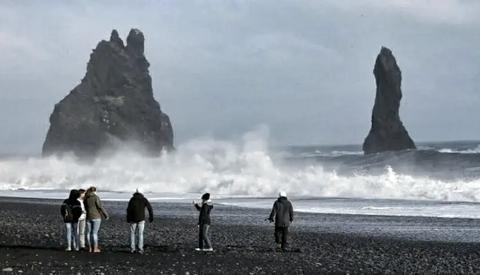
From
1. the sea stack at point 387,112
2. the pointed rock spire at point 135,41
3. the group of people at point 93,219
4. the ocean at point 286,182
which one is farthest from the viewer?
the pointed rock spire at point 135,41

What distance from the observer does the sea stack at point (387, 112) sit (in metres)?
115

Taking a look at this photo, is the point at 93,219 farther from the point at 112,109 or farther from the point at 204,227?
the point at 112,109

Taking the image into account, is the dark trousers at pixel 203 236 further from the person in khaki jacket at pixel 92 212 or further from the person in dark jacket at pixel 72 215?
the person in dark jacket at pixel 72 215

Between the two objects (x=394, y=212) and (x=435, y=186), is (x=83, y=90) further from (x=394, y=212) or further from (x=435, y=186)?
(x=394, y=212)

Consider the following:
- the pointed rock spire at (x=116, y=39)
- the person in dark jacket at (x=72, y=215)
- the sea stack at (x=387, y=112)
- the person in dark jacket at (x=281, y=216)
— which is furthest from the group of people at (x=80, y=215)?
the pointed rock spire at (x=116, y=39)

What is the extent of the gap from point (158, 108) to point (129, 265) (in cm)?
10958

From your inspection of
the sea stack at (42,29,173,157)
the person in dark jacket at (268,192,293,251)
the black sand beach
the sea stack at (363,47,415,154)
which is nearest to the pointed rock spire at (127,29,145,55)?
the sea stack at (42,29,173,157)

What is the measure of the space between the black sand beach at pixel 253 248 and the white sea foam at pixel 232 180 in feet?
54.0

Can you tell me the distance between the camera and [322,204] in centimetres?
3903

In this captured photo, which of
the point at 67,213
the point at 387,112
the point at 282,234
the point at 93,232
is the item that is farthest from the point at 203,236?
the point at 387,112

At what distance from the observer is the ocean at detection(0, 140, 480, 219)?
3853cm

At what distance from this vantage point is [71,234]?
19578mm

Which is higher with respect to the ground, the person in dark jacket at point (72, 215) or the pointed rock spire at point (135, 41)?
the pointed rock spire at point (135, 41)

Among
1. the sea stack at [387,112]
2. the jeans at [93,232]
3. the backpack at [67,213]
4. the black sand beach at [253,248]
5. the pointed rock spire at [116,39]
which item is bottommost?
the black sand beach at [253,248]
